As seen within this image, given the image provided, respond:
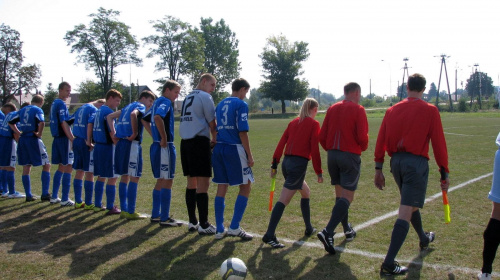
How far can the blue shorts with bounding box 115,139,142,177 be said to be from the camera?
21.3 feet

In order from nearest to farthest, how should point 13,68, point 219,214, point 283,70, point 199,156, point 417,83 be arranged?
point 417,83 → point 219,214 → point 199,156 → point 13,68 → point 283,70

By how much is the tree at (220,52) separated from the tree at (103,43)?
71.3 feet

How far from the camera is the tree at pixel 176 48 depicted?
225 ft

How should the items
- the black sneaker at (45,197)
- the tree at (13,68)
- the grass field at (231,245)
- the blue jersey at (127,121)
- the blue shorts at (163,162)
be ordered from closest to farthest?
the grass field at (231,245), the blue shorts at (163,162), the blue jersey at (127,121), the black sneaker at (45,197), the tree at (13,68)

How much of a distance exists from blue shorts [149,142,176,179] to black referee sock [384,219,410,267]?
131 inches

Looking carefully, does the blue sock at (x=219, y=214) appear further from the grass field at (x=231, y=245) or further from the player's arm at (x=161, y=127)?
the player's arm at (x=161, y=127)

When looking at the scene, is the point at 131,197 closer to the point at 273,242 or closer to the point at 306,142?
the point at 273,242

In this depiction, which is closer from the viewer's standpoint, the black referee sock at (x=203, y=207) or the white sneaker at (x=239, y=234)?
the white sneaker at (x=239, y=234)

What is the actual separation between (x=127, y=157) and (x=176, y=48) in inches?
2592

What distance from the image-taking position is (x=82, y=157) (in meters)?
7.34

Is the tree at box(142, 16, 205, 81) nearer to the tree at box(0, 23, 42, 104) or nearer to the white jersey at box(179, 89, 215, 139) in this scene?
the tree at box(0, 23, 42, 104)

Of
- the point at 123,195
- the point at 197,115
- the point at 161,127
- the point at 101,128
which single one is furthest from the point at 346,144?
the point at 101,128

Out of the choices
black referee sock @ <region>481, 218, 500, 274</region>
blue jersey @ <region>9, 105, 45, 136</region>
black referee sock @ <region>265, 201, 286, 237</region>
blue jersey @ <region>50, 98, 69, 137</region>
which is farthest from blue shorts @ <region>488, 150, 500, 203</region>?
blue jersey @ <region>9, 105, 45, 136</region>

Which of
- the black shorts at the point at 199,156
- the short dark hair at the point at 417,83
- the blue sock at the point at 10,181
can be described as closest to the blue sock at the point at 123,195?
the black shorts at the point at 199,156
